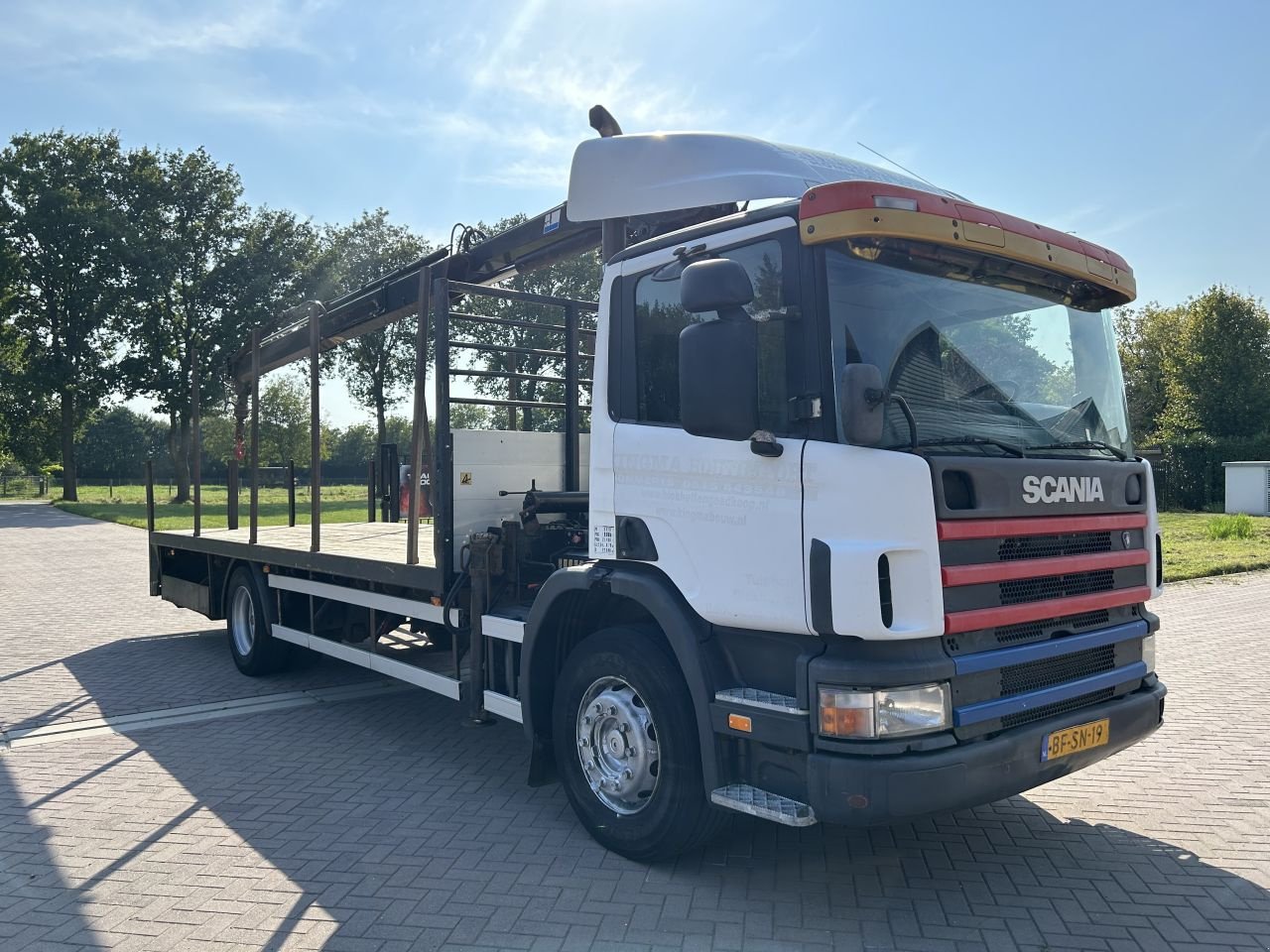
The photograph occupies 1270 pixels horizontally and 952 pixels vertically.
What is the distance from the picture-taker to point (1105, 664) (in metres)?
3.99

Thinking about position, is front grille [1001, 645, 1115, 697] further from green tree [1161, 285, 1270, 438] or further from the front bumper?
green tree [1161, 285, 1270, 438]

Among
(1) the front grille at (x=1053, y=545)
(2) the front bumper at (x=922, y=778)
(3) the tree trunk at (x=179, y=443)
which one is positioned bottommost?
(2) the front bumper at (x=922, y=778)

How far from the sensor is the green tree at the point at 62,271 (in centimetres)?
3744

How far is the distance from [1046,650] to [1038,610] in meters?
0.16

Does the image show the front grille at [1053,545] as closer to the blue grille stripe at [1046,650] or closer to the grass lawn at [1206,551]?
the blue grille stripe at [1046,650]

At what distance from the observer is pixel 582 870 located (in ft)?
13.5

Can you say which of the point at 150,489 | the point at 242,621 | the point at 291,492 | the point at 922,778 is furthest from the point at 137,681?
the point at 922,778

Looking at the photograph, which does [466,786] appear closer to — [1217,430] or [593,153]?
[593,153]

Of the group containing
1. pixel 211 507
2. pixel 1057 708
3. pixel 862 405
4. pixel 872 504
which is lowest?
pixel 1057 708

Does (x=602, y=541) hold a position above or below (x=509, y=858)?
above

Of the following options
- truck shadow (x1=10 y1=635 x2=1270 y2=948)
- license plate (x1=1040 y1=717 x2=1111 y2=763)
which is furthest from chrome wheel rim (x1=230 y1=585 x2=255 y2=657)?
license plate (x1=1040 y1=717 x2=1111 y2=763)

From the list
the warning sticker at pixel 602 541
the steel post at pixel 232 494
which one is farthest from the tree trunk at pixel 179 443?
the warning sticker at pixel 602 541

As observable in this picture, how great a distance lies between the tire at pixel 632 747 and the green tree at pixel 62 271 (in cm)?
3968

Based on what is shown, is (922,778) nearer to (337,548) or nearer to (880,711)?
(880,711)
